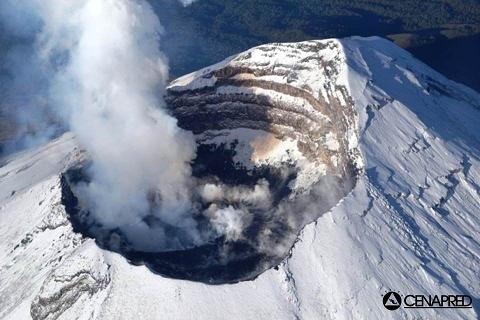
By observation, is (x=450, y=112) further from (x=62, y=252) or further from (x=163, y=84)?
(x=62, y=252)

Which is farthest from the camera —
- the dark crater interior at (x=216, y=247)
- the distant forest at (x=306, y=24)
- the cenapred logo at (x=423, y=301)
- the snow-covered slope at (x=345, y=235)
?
the distant forest at (x=306, y=24)

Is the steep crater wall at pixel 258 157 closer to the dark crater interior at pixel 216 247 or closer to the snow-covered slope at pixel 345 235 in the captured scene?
the dark crater interior at pixel 216 247

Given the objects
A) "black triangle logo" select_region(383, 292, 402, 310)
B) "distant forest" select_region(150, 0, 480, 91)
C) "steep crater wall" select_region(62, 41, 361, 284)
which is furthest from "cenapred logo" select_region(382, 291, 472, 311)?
"distant forest" select_region(150, 0, 480, 91)

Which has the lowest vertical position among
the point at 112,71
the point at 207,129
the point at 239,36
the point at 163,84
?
the point at 239,36

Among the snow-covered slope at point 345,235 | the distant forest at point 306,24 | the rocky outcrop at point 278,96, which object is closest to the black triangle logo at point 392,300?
the snow-covered slope at point 345,235

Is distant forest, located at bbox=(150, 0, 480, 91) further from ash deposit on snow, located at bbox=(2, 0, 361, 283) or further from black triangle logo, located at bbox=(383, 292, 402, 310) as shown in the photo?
black triangle logo, located at bbox=(383, 292, 402, 310)

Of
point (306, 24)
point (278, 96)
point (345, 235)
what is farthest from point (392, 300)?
point (306, 24)

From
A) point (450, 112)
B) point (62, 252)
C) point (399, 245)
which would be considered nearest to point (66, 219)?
point (62, 252)
